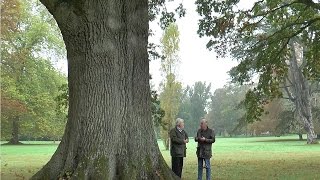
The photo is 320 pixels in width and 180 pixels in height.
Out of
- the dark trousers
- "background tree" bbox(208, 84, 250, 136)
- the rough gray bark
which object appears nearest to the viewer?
the dark trousers

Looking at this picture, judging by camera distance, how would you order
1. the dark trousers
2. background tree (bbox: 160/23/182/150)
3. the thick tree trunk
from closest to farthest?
the thick tree trunk
the dark trousers
background tree (bbox: 160/23/182/150)

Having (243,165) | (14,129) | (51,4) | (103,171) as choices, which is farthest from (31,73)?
(103,171)

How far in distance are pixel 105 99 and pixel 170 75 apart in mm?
25866

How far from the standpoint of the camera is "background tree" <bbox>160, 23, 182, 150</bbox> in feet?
109

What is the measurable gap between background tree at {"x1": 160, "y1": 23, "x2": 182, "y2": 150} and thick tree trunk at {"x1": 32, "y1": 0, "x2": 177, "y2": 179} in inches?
964

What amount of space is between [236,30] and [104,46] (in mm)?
9382

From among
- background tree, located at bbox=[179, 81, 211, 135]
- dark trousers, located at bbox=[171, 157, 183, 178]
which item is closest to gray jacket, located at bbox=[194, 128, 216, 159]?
dark trousers, located at bbox=[171, 157, 183, 178]

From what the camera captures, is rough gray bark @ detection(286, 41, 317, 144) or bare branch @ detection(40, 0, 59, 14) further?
rough gray bark @ detection(286, 41, 317, 144)

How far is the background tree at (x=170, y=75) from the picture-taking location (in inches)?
1312

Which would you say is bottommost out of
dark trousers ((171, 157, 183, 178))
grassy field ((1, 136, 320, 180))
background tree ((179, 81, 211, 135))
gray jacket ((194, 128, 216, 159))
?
grassy field ((1, 136, 320, 180))

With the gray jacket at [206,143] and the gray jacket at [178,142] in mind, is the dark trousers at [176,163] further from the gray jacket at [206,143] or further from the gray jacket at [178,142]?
the gray jacket at [206,143]

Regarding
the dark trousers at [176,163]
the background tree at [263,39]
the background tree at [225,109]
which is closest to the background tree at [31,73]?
the background tree at [263,39]

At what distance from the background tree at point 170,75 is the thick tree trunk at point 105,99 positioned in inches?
964

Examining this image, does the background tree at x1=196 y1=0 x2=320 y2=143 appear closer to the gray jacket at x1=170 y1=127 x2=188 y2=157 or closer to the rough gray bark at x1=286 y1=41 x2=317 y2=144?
the gray jacket at x1=170 y1=127 x2=188 y2=157
